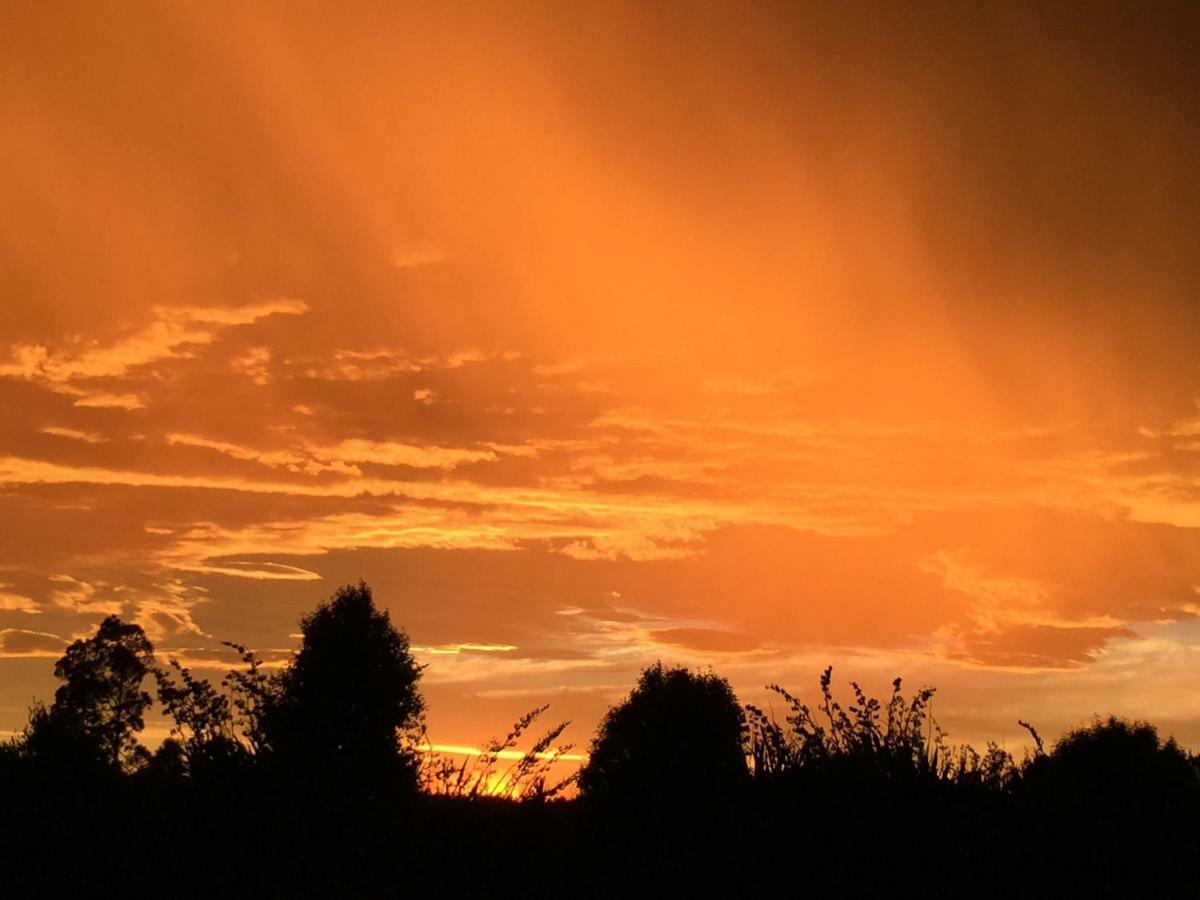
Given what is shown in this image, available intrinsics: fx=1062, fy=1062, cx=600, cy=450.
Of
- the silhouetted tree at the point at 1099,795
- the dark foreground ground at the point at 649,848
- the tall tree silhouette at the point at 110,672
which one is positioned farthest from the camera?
the tall tree silhouette at the point at 110,672

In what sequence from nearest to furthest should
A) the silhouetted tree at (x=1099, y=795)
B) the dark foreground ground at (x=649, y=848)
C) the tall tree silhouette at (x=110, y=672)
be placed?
the dark foreground ground at (x=649, y=848), the silhouetted tree at (x=1099, y=795), the tall tree silhouette at (x=110, y=672)

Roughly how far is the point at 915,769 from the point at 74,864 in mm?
7572

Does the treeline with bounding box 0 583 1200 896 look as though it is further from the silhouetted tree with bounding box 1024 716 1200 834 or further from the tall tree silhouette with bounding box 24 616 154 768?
the tall tree silhouette with bounding box 24 616 154 768

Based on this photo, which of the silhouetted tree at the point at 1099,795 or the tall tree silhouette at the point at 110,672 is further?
the tall tree silhouette at the point at 110,672

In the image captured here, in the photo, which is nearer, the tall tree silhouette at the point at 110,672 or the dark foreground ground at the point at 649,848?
the dark foreground ground at the point at 649,848

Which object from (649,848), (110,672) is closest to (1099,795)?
(649,848)

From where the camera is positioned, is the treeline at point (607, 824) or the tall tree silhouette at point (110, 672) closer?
the treeline at point (607, 824)

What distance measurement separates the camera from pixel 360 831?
8344 mm

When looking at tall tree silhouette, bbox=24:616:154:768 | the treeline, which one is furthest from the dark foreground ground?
tall tree silhouette, bbox=24:616:154:768

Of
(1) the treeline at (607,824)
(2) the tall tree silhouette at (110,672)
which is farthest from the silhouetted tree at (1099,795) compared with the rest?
(2) the tall tree silhouette at (110,672)

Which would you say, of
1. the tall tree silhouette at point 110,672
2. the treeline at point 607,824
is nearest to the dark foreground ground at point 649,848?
the treeline at point 607,824

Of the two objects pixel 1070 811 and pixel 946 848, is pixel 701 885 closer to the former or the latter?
pixel 946 848

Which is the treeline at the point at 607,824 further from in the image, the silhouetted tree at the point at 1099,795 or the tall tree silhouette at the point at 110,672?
the tall tree silhouette at the point at 110,672

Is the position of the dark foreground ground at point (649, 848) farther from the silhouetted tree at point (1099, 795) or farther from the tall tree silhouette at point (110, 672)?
the tall tree silhouette at point (110, 672)
